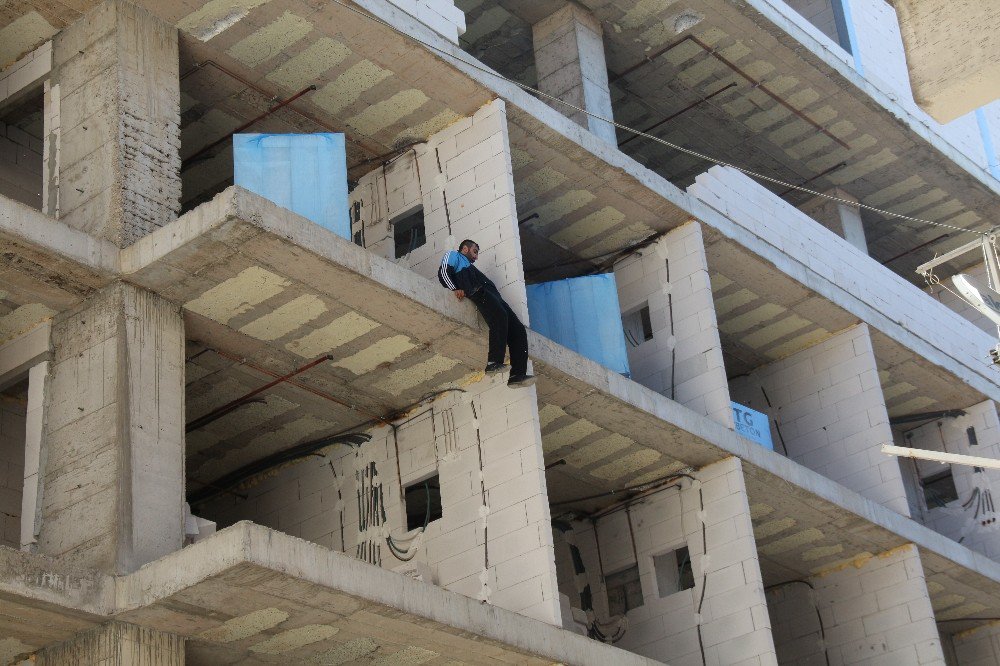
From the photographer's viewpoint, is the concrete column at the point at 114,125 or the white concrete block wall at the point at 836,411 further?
the white concrete block wall at the point at 836,411

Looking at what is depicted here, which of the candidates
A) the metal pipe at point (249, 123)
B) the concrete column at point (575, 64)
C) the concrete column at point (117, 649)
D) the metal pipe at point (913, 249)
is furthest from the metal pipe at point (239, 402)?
the metal pipe at point (913, 249)

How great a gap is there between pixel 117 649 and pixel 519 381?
5.95 meters

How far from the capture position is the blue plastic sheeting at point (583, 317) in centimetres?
2284

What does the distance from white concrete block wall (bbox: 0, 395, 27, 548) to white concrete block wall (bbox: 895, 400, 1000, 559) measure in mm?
16869

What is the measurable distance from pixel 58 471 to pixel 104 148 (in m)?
3.83

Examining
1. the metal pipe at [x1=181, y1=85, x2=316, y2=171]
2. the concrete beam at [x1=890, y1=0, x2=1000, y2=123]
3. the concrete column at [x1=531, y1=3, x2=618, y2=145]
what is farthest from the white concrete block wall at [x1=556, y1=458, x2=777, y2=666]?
the concrete beam at [x1=890, y1=0, x2=1000, y2=123]

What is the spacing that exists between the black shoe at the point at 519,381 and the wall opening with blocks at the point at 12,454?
5.84 metres

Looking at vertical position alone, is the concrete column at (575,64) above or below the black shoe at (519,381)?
above

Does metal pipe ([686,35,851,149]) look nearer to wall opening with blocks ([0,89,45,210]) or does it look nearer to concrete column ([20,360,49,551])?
wall opening with blocks ([0,89,45,210])

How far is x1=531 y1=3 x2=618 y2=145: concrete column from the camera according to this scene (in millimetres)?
25344

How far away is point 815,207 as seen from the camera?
32.0 m

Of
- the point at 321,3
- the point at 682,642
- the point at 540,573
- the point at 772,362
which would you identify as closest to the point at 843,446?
the point at 772,362

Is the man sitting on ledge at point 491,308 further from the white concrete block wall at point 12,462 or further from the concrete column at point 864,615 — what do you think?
the concrete column at point 864,615

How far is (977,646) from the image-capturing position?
28.7 m
